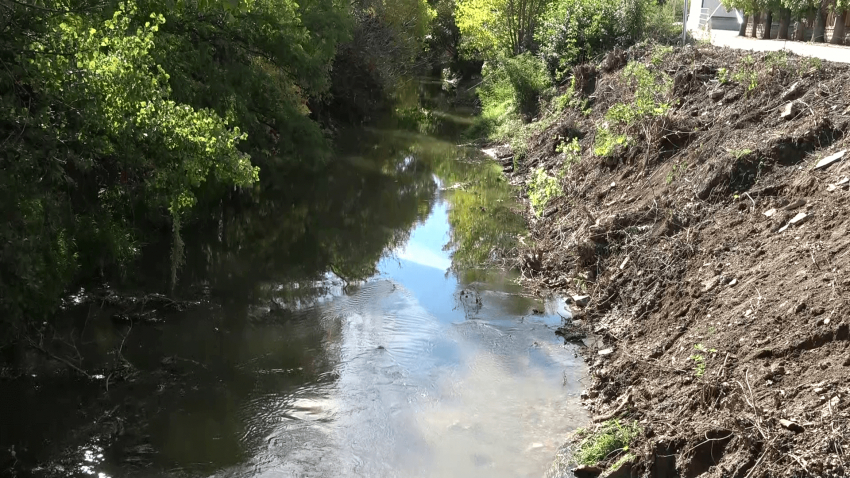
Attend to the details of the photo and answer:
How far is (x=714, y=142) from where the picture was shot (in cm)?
1384

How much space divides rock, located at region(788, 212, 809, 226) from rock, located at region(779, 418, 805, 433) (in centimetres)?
402

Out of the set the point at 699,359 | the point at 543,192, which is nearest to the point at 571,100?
the point at 543,192

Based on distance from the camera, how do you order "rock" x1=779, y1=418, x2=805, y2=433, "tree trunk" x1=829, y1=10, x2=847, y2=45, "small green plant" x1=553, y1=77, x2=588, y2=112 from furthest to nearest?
"tree trunk" x1=829, y1=10, x2=847, y2=45 < "small green plant" x1=553, y1=77, x2=588, y2=112 < "rock" x1=779, y1=418, x2=805, y2=433

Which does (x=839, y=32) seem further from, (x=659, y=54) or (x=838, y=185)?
(x=838, y=185)

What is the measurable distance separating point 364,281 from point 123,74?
20.7 ft

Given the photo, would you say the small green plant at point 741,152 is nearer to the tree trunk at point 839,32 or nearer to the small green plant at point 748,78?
the small green plant at point 748,78

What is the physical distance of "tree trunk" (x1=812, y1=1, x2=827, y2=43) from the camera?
33.6m

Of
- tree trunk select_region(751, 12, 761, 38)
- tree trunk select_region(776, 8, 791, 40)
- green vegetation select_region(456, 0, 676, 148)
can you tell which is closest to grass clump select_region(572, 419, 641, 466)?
green vegetation select_region(456, 0, 676, 148)

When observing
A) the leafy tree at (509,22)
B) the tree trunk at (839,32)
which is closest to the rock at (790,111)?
the tree trunk at (839,32)

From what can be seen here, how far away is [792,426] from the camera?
6938mm

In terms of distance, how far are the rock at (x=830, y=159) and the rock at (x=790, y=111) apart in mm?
2157

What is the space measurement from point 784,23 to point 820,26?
22.3ft

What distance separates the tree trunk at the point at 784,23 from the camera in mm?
39562

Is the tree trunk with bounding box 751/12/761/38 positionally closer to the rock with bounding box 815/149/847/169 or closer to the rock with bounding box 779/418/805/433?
the rock with bounding box 815/149/847/169
